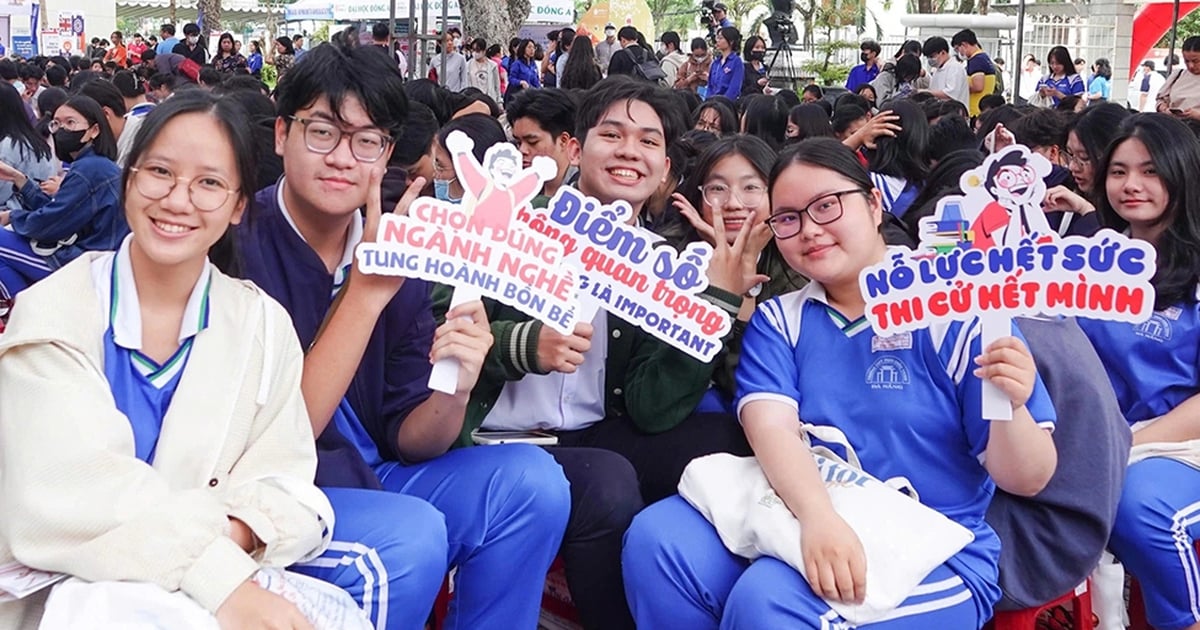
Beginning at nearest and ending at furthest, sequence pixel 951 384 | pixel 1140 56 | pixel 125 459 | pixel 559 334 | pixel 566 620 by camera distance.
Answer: pixel 125 459 → pixel 951 384 → pixel 559 334 → pixel 566 620 → pixel 1140 56

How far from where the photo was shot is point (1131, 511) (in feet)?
8.10

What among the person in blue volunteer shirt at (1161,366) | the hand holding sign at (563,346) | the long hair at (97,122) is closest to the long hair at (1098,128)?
the person in blue volunteer shirt at (1161,366)

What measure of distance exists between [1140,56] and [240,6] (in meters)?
29.5

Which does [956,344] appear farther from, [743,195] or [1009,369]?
[743,195]

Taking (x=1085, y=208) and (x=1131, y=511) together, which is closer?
(x=1131, y=511)

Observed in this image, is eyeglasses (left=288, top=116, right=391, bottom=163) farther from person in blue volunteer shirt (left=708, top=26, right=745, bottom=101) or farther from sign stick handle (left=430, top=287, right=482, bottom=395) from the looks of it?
person in blue volunteer shirt (left=708, top=26, right=745, bottom=101)

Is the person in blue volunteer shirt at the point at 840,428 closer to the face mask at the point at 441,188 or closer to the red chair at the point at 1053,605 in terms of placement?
the red chair at the point at 1053,605

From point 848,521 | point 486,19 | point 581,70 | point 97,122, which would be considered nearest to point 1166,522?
point 848,521

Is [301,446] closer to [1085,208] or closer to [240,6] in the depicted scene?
[1085,208]

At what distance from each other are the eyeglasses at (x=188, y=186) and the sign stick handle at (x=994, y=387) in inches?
53.8

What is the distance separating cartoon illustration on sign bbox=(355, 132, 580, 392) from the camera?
6.97 ft

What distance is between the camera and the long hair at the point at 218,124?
1958mm

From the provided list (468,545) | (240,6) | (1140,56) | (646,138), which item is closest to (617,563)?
(468,545)

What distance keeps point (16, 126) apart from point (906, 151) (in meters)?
4.48
